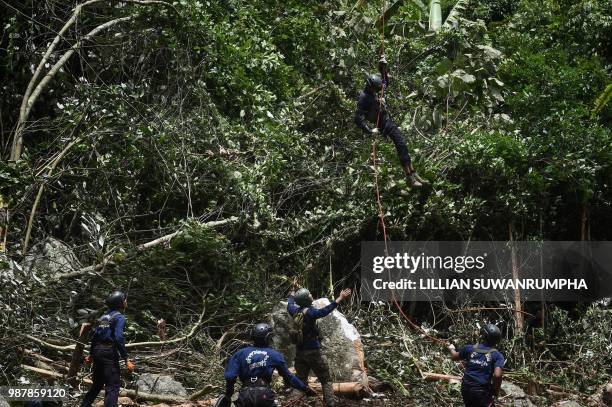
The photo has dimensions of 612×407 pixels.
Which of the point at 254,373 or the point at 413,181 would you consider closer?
the point at 254,373

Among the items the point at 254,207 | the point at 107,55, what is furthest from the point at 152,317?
the point at 107,55

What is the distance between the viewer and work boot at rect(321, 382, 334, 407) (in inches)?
401

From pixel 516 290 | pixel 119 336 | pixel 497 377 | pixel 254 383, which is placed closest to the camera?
pixel 254 383

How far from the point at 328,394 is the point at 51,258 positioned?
4600 millimetres

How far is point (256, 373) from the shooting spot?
8.35 m

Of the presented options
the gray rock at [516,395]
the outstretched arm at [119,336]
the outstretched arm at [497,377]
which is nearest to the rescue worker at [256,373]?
Answer: the outstretched arm at [119,336]

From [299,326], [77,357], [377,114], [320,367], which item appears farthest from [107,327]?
[377,114]

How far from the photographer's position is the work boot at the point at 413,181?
12.7 meters

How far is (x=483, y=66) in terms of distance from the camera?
1340 cm

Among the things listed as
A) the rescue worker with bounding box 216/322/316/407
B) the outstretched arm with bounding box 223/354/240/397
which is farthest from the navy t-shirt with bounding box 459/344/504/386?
the outstretched arm with bounding box 223/354/240/397

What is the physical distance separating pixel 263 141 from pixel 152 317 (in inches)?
128

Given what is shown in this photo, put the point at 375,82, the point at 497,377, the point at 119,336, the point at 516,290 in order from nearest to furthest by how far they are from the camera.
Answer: the point at 497,377
the point at 119,336
the point at 375,82
the point at 516,290

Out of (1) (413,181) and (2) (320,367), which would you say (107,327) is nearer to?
(2) (320,367)

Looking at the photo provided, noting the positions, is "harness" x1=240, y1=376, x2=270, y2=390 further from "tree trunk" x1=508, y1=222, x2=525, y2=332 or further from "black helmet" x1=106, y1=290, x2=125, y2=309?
"tree trunk" x1=508, y1=222, x2=525, y2=332
